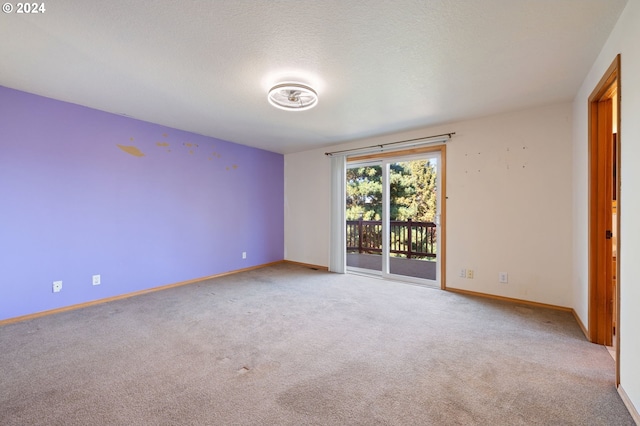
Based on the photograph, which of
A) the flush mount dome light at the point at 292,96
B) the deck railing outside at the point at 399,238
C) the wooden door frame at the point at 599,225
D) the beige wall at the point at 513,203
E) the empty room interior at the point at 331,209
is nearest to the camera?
the empty room interior at the point at 331,209

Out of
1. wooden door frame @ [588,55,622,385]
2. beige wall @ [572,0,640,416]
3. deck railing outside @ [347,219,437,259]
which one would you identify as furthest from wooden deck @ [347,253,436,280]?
beige wall @ [572,0,640,416]

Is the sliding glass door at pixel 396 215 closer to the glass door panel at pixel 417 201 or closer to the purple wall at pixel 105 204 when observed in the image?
the glass door panel at pixel 417 201

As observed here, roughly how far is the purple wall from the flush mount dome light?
2.15 m

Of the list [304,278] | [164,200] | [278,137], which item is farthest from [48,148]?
[304,278]

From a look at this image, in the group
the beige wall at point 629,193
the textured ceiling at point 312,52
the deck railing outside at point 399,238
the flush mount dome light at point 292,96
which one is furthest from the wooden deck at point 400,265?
the flush mount dome light at point 292,96

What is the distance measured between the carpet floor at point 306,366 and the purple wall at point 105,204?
0.50m

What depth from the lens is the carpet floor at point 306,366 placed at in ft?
4.81

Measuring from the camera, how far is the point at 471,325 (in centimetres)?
258

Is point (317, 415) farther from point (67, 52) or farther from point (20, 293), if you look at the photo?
point (20, 293)

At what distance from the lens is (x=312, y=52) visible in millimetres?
1958

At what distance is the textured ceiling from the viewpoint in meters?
1.56

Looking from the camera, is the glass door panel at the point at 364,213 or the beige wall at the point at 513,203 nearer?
the beige wall at the point at 513,203

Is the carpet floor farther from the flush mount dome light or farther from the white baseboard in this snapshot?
the flush mount dome light

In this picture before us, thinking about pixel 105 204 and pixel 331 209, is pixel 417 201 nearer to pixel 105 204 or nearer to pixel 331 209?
pixel 331 209
